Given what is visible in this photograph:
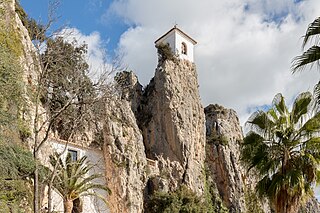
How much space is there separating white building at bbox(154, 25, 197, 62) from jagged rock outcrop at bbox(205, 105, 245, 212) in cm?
861

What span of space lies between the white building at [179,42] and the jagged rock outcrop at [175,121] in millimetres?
2384

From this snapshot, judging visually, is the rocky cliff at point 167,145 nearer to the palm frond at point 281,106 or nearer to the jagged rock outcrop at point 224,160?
the jagged rock outcrop at point 224,160

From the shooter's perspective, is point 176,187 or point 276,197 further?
point 176,187

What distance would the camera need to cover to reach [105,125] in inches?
1315

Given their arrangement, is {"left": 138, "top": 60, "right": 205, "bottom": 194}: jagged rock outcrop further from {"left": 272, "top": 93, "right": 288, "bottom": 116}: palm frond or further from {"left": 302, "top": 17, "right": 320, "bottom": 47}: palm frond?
{"left": 302, "top": 17, "right": 320, "bottom": 47}: palm frond

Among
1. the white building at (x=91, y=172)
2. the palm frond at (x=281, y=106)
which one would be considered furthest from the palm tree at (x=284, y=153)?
the white building at (x=91, y=172)

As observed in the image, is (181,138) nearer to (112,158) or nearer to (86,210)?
(112,158)

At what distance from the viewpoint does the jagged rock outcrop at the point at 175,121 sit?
1563 inches

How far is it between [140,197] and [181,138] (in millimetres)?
8885

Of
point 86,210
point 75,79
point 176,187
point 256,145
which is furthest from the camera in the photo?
point 176,187

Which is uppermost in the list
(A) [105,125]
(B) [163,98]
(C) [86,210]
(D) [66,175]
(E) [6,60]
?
(B) [163,98]

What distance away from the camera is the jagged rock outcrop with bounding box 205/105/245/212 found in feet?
146

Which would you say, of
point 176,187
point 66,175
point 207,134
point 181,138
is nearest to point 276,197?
point 66,175

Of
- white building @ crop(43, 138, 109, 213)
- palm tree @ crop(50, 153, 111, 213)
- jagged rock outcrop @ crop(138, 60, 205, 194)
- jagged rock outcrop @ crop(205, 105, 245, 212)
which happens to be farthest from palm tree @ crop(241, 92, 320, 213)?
jagged rock outcrop @ crop(205, 105, 245, 212)
